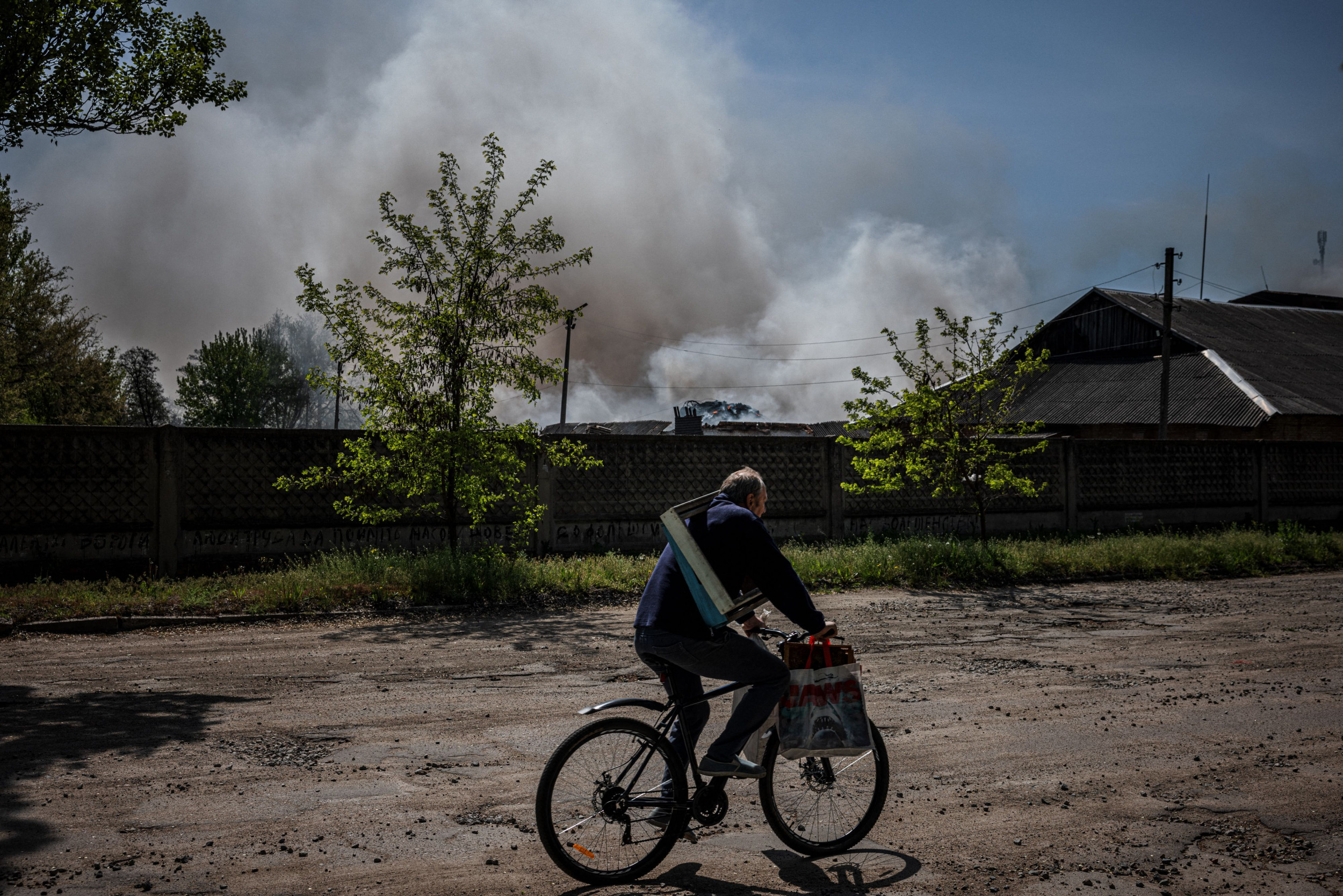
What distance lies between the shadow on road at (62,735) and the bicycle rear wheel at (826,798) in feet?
10.8

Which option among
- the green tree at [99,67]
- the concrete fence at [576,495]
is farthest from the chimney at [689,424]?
the green tree at [99,67]

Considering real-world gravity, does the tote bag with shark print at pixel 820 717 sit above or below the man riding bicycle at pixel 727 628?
below

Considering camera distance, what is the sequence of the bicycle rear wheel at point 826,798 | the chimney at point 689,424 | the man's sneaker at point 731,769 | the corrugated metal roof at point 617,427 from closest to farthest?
1. the man's sneaker at point 731,769
2. the bicycle rear wheel at point 826,798
3. the chimney at point 689,424
4. the corrugated metal roof at point 617,427

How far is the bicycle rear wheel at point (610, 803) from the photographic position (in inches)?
160

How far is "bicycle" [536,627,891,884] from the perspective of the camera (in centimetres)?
409

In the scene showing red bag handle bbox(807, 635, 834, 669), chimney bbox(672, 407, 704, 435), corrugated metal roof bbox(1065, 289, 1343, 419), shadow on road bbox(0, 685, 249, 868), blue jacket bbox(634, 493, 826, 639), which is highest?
corrugated metal roof bbox(1065, 289, 1343, 419)

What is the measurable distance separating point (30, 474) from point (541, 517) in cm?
725

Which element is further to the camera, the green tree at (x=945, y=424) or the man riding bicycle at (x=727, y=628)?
the green tree at (x=945, y=424)

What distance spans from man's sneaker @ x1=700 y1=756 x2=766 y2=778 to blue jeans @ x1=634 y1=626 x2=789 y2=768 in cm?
2

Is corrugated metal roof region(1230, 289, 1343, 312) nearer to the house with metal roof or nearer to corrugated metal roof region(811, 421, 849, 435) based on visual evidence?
the house with metal roof

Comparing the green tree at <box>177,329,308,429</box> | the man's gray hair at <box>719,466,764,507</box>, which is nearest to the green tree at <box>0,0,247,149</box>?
the man's gray hair at <box>719,466,764,507</box>

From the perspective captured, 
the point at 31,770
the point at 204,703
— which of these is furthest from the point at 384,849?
the point at 204,703

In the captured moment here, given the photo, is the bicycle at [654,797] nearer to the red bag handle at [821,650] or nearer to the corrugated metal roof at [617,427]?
the red bag handle at [821,650]

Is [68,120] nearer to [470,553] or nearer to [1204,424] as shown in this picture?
[470,553]
